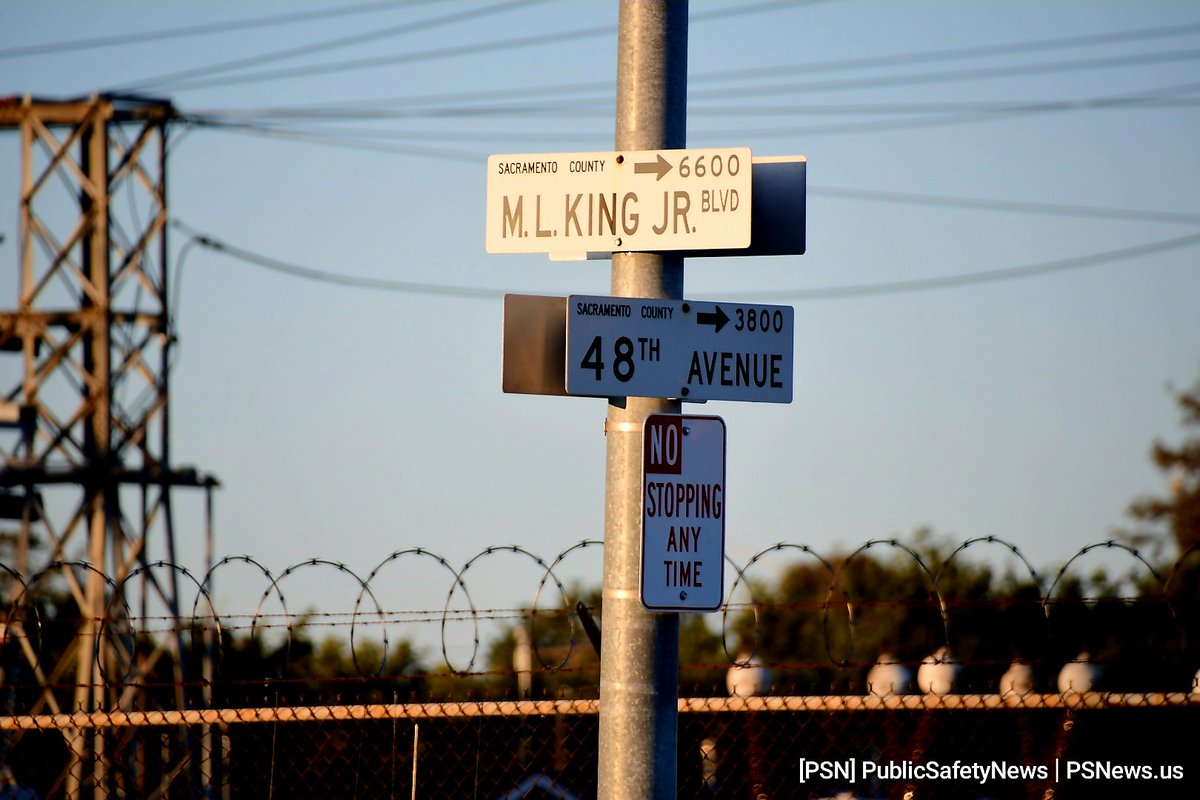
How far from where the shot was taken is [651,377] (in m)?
4.45

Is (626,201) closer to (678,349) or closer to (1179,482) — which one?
(678,349)

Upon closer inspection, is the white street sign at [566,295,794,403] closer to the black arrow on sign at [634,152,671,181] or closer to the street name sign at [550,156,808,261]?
the street name sign at [550,156,808,261]

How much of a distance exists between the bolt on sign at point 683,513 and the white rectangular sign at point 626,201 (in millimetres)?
579

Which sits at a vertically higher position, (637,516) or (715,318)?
(715,318)

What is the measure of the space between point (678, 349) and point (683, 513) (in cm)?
49

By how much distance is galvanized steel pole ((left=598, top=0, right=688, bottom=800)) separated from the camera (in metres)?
4.34

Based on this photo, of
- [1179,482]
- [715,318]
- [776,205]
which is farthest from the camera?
[1179,482]

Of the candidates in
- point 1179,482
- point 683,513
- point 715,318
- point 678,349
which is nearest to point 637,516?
point 683,513

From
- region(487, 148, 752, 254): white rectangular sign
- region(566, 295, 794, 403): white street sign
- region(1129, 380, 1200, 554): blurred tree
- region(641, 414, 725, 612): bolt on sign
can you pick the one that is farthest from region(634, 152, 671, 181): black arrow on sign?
region(1129, 380, 1200, 554): blurred tree

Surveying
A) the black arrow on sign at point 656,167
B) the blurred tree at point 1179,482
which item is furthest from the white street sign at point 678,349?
the blurred tree at point 1179,482

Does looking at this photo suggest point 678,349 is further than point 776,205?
No

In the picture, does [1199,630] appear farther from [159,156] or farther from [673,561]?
[673,561]

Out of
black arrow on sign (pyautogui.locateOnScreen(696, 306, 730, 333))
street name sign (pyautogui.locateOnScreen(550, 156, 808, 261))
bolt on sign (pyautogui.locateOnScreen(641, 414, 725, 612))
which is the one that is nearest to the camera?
bolt on sign (pyautogui.locateOnScreen(641, 414, 725, 612))

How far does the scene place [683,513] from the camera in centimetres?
441
